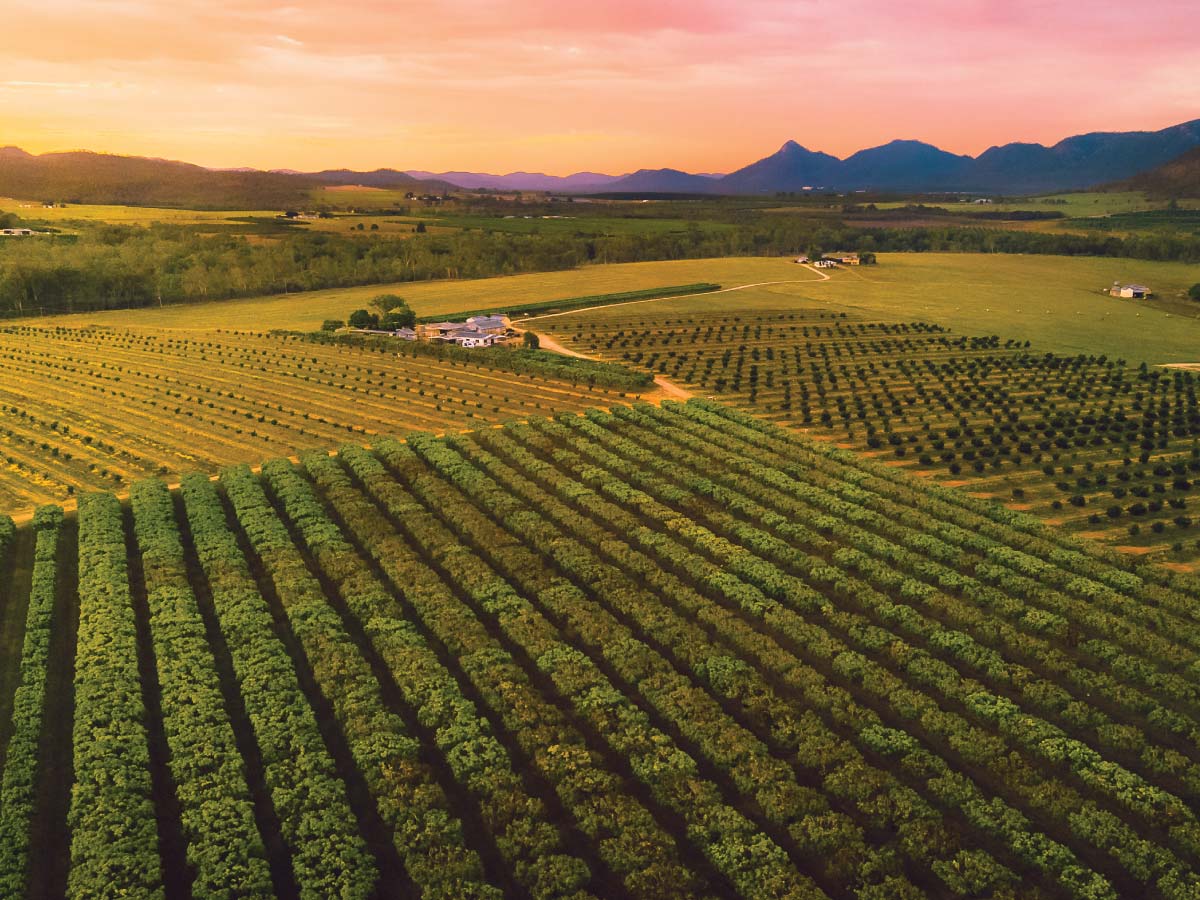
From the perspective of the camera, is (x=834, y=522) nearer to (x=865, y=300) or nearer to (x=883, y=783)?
(x=883, y=783)

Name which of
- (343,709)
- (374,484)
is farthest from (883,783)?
(374,484)

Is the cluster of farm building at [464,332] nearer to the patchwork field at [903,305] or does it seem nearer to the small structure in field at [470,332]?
the small structure in field at [470,332]

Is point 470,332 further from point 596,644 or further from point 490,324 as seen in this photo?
point 596,644

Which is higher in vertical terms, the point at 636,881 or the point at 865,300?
the point at 865,300

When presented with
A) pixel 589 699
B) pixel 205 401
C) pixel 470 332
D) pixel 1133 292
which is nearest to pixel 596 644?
pixel 589 699

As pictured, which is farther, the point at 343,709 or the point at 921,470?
the point at 921,470

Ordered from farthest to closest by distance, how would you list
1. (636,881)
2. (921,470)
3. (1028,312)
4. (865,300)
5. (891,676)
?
(865,300) < (1028,312) < (921,470) < (891,676) < (636,881)

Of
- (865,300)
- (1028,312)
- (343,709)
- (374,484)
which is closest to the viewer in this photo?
(343,709)
